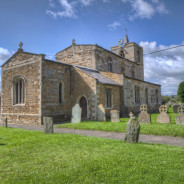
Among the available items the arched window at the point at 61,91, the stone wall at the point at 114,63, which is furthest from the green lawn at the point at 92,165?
the stone wall at the point at 114,63

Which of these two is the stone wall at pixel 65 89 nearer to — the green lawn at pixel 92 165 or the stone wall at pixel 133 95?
the stone wall at pixel 133 95

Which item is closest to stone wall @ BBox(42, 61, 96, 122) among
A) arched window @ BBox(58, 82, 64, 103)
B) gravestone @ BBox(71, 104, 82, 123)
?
arched window @ BBox(58, 82, 64, 103)

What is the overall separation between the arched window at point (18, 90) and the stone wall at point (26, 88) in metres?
0.37

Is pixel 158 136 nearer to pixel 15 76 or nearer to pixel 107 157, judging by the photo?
pixel 107 157

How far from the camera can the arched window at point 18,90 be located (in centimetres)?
1728

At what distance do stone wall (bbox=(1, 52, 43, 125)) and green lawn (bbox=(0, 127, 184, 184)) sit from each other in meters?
9.43

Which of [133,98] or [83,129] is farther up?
[133,98]

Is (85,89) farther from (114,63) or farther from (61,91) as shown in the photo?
(114,63)

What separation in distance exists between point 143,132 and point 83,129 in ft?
13.3

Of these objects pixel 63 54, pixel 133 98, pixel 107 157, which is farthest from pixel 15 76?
pixel 107 157

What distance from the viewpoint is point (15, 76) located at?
17.7 metres

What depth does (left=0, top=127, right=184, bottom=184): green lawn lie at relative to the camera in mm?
3832

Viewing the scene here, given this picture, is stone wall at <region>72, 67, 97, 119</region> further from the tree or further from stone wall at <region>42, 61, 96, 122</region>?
the tree

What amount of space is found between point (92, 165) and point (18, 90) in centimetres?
1545
